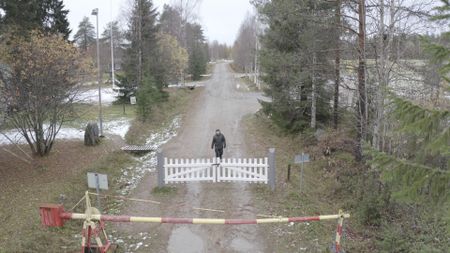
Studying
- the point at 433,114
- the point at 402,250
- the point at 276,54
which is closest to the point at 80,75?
the point at 276,54

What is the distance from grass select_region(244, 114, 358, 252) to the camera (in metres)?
9.63

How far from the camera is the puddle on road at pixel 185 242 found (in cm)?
923

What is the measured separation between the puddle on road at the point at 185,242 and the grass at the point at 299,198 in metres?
1.70

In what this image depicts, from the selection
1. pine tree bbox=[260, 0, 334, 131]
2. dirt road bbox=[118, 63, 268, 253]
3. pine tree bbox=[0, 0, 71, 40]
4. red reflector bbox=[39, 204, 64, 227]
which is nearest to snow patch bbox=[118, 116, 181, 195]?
dirt road bbox=[118, 63, 268, 253]

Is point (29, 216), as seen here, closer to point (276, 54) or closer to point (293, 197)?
point (293, 197)

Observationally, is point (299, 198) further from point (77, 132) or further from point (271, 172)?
point (77, 132)

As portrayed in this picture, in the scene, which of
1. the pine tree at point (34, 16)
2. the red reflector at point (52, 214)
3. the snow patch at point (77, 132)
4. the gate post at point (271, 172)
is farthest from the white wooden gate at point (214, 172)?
the pine tree at point (34, 16)

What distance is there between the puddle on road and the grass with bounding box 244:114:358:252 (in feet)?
5.57

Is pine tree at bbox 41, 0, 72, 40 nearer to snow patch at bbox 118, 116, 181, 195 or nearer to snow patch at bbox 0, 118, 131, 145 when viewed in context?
snow patch at bbox 0, 118, 131, 145

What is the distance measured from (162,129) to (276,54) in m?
8.53

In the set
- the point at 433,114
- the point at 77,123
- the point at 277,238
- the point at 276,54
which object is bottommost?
the point at 277,238

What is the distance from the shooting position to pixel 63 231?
32.9 ft

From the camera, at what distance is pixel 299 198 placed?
484 inches

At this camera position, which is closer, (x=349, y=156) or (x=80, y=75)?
(x=349, y=156)
